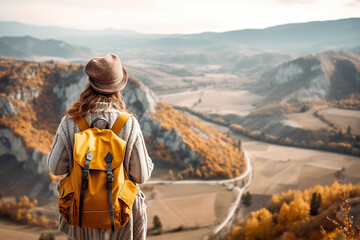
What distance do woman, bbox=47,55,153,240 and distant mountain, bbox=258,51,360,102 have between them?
136440mm

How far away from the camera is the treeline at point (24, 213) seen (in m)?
37.8

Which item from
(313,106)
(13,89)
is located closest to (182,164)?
(13,89)

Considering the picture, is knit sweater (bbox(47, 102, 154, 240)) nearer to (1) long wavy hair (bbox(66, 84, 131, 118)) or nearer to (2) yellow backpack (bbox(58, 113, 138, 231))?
(1) long wavy hair (bbox(66, 84, 131, 118))

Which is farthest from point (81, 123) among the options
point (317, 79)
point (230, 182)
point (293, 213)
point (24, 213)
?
point (317, 79)

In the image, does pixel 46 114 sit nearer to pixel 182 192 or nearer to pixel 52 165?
pixel 182 192

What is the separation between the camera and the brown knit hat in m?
3.48

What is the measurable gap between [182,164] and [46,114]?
117ft

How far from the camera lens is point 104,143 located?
124 inches

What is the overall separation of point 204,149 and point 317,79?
101m

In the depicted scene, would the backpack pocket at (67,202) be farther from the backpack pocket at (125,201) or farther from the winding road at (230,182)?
the winding road at (230,182)

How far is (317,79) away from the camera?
133 metres

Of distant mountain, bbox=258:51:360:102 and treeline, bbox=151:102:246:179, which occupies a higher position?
distant mountain, bbox=258:51:360:102

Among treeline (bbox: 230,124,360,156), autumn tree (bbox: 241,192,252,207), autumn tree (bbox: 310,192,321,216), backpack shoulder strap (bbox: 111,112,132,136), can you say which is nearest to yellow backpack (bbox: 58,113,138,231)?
backpack shoulder strap (bbox: 111,112,132,136)

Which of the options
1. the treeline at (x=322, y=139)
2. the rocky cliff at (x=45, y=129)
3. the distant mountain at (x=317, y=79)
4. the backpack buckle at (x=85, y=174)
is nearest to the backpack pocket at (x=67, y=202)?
the backpack buckle at (x=85, y=174)
